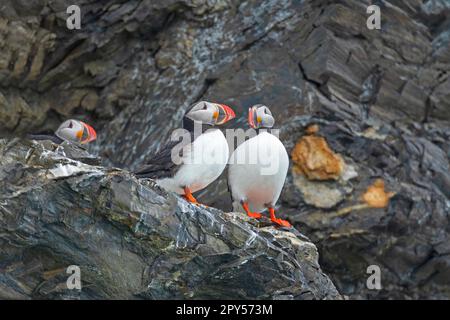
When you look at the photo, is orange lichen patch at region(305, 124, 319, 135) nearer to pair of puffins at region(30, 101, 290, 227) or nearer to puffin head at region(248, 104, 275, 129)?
pair of puffins at region(30, 101, 290, 227)

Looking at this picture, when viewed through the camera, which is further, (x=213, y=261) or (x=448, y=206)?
(x=448, y=206)

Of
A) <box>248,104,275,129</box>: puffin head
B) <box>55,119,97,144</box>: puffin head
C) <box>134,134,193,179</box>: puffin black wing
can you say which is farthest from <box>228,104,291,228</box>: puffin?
<box>55,119,97,144</box>: puffin head

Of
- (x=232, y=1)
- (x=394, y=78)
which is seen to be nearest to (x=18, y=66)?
(x=232, y=1)

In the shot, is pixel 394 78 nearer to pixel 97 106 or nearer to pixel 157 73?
pixel 157 73

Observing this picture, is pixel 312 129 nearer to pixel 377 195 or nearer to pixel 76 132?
pixel 377 195

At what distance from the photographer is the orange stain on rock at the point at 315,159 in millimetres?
13742

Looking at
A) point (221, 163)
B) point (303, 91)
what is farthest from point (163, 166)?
point (303, 91)

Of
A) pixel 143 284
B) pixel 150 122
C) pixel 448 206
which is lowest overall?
pixel 448 206

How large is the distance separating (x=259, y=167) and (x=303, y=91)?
3293mm

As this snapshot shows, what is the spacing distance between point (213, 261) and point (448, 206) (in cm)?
619

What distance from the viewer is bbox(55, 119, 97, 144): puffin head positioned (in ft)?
39.6

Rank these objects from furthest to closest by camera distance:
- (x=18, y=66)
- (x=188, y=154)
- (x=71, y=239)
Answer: (x=18, y=66)
(x=188, y=154)
(x=71, y=239)

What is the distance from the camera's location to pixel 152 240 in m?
8.98

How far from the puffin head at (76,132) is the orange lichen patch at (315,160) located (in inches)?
126
